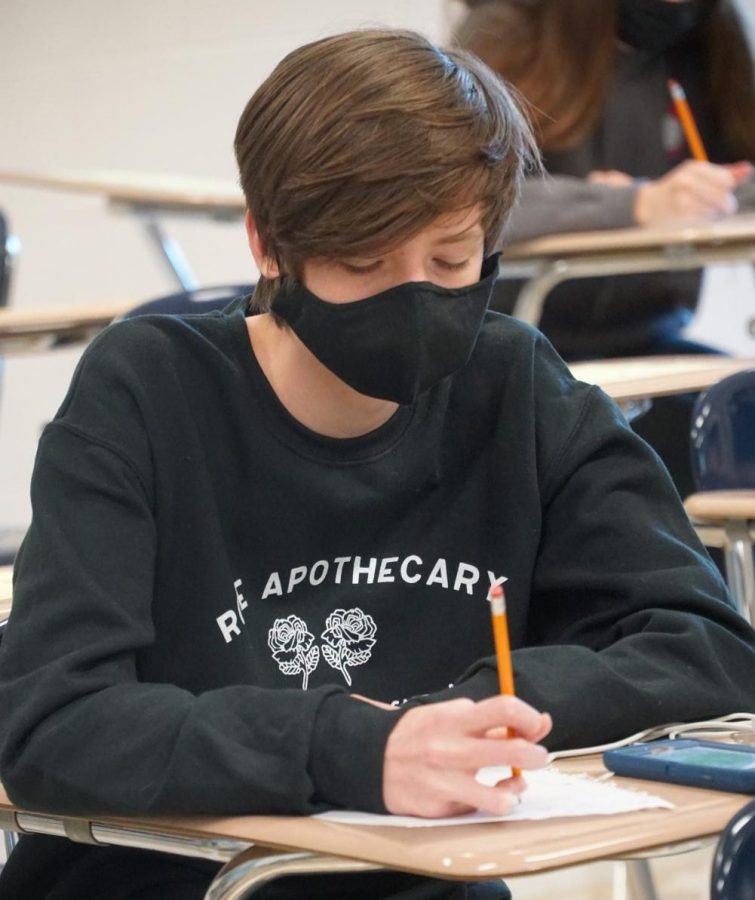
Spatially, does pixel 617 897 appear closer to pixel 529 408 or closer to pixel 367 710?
pixel 529 408

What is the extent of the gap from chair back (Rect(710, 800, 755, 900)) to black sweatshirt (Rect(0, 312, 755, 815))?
0.71 feet

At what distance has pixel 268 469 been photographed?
1271mm

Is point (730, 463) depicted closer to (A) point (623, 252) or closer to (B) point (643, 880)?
(B) point (643, 880)

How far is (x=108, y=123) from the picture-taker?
5531mm

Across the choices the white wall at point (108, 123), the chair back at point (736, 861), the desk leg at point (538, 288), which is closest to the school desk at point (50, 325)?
the desk leg at point (538, 288)

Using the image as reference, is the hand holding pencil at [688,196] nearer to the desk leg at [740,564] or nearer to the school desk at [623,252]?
the school desk at [623,252]

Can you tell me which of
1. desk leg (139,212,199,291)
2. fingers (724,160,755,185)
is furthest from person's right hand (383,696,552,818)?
desk leg (139,212,199,291)

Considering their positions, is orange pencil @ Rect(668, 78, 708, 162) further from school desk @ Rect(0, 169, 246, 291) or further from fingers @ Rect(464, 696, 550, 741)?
fingers @ Rect(464, 696, 550, 741)

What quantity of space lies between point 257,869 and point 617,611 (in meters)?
0.42

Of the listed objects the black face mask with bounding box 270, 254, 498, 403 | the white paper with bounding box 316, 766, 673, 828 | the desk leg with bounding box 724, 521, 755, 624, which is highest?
the black face mask with bounding box 270, 254, 498, 403

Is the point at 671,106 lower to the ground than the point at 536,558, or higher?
higher

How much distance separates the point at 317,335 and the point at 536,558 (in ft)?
0.85

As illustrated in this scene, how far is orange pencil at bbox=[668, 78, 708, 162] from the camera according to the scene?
11.3ft

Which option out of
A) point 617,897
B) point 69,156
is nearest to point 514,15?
point 617,897
